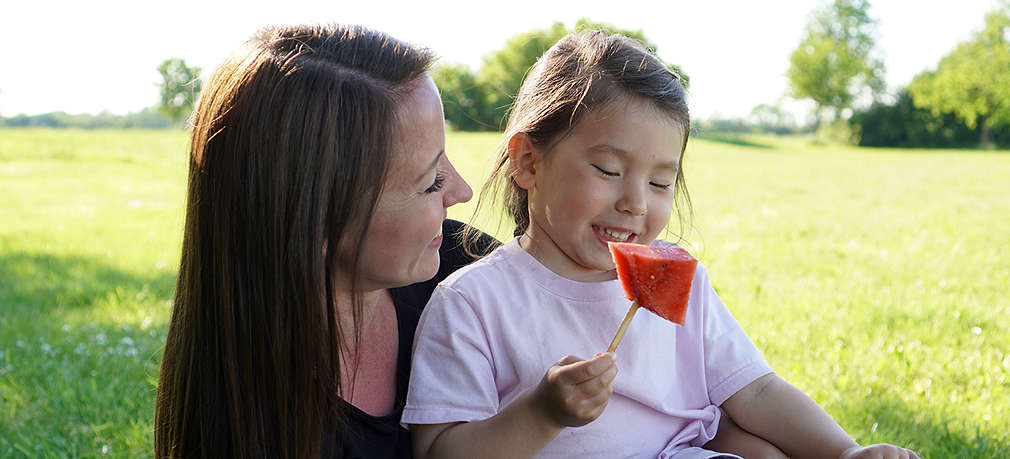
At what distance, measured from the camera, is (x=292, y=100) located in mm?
1636

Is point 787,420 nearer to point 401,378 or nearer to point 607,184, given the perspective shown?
point 607,184

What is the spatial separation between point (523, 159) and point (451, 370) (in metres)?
0.60

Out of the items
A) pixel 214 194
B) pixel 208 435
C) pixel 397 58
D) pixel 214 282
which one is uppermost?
pixel 397 58

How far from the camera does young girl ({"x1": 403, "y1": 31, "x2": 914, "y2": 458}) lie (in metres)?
1.90

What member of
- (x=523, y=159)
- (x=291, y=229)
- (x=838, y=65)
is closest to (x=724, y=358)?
(x=523, y=159)

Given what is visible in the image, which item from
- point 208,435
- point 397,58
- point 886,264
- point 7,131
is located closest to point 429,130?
point 397,58

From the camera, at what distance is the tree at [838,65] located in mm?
56844

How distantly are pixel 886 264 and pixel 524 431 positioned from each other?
5.78 meters

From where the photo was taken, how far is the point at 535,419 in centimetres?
168

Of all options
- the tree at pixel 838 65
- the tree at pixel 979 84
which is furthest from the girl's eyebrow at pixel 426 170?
the tree at pixel 838 65

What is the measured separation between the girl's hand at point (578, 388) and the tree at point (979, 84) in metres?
48.5

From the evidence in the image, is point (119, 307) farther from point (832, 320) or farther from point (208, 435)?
point (832, 320)

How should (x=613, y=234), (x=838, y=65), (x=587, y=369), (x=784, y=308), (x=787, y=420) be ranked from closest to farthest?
(x=587, y=369) → (x=613, y=234) → (x=787, y=420) → (x=784, y=308) → (x=838, y=65)

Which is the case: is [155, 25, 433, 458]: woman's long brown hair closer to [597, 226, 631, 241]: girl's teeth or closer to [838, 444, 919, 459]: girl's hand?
[597, 226, 631, 241]: girl's teeth
